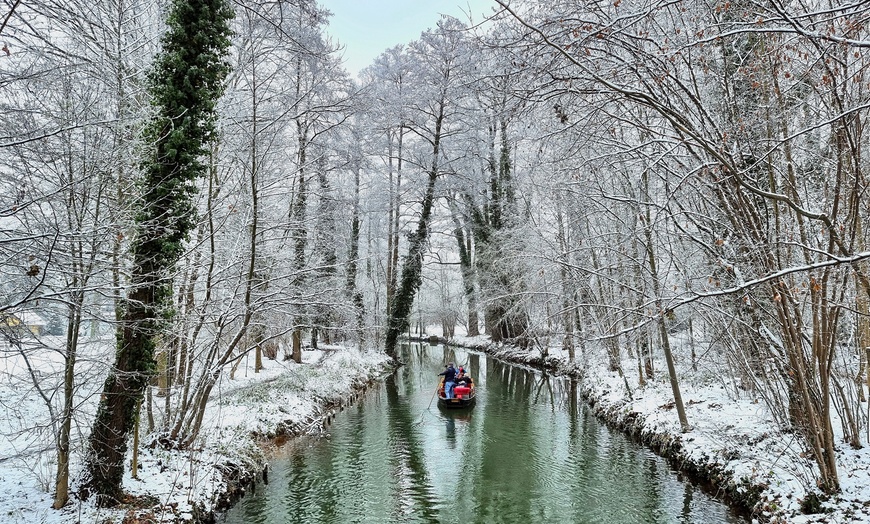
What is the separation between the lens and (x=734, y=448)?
7.64 meters

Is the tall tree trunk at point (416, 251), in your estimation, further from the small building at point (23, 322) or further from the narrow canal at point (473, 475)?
the small building at point (23, 322)

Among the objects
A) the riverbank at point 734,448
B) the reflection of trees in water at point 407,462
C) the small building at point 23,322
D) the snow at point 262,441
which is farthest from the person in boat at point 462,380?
the small building at point 23,322

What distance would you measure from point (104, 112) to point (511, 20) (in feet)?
13.8

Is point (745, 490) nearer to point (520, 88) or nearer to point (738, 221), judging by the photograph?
point (738, 221)

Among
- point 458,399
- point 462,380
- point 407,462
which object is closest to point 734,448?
point 407,462

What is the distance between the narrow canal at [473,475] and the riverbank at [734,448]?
359 mm

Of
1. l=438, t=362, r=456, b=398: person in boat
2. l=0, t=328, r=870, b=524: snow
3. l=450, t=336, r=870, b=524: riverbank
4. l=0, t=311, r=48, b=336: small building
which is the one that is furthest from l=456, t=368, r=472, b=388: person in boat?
l=0, t=311, r=48, b=336: small building

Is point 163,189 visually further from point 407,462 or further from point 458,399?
point 458,399

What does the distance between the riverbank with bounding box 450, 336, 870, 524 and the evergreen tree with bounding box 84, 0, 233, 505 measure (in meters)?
6.68

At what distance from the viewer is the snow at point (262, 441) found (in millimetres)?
5293

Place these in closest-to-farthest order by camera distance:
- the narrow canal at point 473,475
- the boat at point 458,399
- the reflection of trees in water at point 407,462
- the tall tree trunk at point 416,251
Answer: the narrow canal at point 473,475, the reflection of trees in water at point 407,462, the boat at point 458,399, the tall tree trunk at point 416,251

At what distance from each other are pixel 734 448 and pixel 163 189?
28.1 feet

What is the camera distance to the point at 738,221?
5172 mm

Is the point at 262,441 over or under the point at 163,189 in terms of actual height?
under
